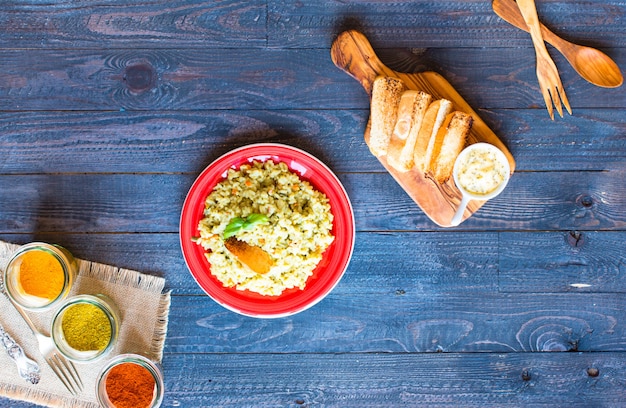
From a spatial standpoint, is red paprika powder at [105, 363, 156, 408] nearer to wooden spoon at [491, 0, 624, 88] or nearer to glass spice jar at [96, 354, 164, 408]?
glass spice jar at [96, 354, 164, 408]

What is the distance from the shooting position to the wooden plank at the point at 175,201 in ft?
7.79

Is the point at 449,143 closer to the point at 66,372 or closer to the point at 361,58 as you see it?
the point at 361,58

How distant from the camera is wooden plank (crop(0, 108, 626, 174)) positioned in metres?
2.36

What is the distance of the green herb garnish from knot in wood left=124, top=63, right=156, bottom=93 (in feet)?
2.48

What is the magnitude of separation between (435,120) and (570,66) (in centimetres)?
72

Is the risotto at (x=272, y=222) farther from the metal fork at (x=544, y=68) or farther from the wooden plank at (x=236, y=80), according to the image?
the metal fork at (x=544, y=68)

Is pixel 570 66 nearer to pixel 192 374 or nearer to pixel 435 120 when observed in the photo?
pixel 435 120

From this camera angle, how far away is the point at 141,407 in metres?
2.20

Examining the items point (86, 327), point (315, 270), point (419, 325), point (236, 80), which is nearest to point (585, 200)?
point (419, 325)

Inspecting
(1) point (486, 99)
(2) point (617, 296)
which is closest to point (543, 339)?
(2) point (617, 296)

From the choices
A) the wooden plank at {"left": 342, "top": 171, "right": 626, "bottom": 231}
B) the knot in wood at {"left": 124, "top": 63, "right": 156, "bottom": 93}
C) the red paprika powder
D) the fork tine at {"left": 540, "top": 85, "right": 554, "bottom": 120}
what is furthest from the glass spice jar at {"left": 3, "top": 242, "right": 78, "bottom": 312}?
the fork tine at {"left": 540, "top": 85, "right": 554, "bottom": 120}

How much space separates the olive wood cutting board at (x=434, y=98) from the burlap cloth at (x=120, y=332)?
1.16 metres

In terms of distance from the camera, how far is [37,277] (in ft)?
7.20

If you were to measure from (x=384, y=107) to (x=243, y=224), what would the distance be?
0.73m
